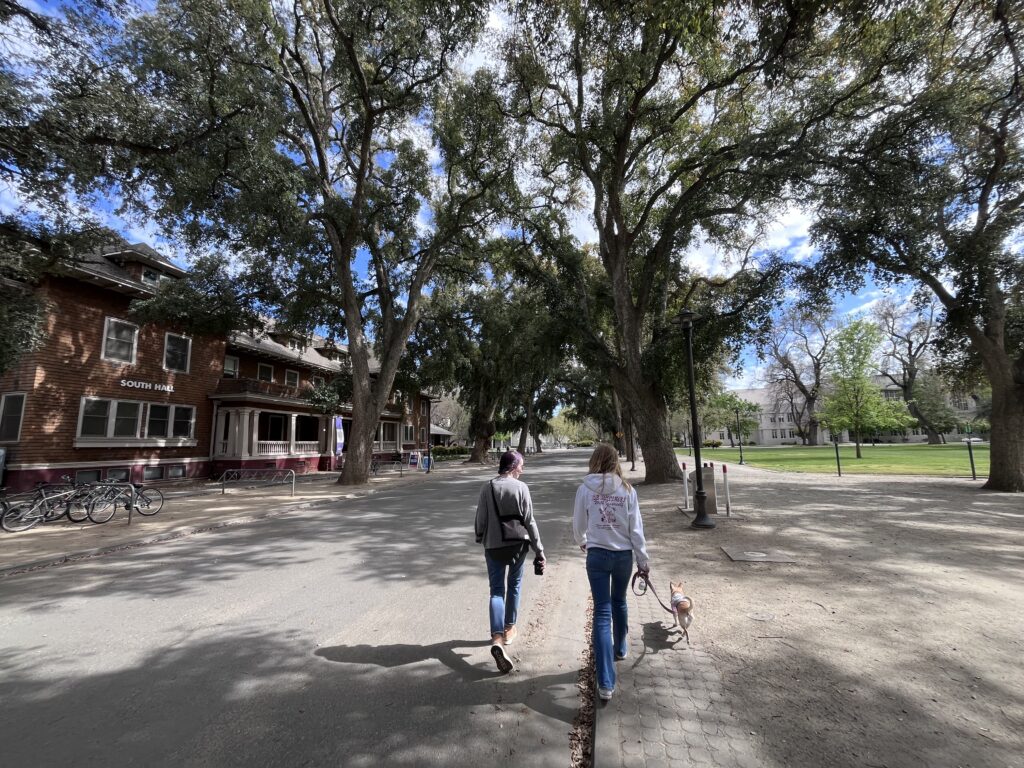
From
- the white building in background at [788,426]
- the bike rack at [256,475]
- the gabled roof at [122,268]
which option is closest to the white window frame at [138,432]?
the bike rack at [256,475]

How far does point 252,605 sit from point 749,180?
1541 cm

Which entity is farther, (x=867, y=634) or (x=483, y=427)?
(x=483, y=427)

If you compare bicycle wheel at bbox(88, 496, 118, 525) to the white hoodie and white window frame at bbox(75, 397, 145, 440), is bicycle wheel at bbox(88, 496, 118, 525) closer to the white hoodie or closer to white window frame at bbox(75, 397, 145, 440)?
white window frame at bbox(75, 397, 145, 440)

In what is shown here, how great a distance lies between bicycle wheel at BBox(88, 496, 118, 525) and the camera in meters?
10.7

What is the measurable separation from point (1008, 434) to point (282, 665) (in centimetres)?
1767

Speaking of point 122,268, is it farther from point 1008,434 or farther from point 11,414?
point 1008,434

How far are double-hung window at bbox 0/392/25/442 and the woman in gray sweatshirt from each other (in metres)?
19.8

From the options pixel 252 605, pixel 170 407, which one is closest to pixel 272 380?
pixel 170 407

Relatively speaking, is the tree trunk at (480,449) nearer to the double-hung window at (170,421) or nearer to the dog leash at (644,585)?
the double-hung window at (170,421)

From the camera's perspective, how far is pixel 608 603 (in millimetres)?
3332

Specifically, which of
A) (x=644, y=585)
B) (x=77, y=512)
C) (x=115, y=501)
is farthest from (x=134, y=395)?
(x=644, y=585)

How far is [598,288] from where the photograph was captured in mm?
20453

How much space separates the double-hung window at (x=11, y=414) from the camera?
51.6 feet

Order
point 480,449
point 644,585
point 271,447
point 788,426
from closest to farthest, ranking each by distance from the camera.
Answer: point 644,585, point 271,447, point 480,449, point 788,426
